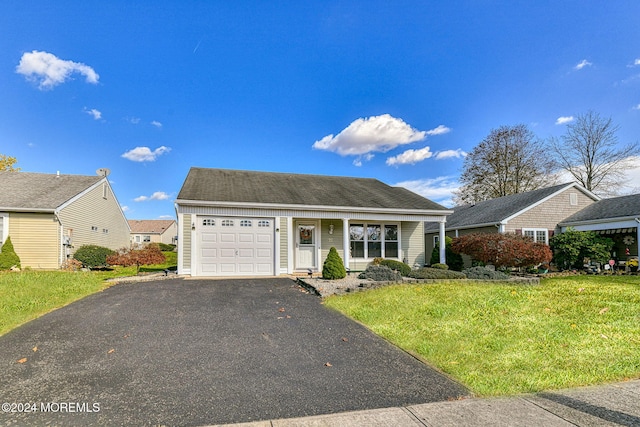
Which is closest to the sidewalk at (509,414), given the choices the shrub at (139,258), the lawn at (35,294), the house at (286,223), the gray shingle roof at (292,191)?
the lawn at (35,294)

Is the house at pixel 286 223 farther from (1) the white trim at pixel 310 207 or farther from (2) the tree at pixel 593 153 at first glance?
(2) the tree at pixel 593 153

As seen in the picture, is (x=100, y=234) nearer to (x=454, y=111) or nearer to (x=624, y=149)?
(x=454, y=111)

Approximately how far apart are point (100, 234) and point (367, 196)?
16134 mm

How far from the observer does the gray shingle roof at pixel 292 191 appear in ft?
44.3

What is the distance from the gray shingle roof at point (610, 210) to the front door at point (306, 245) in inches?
543

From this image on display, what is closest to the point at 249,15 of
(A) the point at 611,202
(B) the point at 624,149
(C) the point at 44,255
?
(C) the point at 44,255

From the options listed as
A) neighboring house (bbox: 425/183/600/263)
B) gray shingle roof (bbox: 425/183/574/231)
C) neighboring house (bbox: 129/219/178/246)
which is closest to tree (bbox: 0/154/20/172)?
neighboring house (bbox: 129/219/178/246)

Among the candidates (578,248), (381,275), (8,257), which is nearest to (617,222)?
(578,248)

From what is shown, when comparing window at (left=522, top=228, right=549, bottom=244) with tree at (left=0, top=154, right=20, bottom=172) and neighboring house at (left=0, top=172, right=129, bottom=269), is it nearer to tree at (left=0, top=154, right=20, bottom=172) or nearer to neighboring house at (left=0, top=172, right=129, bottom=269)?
neighboring house at (left=0, top=172, right=129, bottom=269)

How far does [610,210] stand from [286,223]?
16161mm

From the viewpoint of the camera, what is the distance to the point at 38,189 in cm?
1691

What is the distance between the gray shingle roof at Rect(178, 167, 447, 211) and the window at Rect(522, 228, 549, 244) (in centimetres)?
604

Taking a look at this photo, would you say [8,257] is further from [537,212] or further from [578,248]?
[578,248]

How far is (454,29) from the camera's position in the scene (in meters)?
13.0
